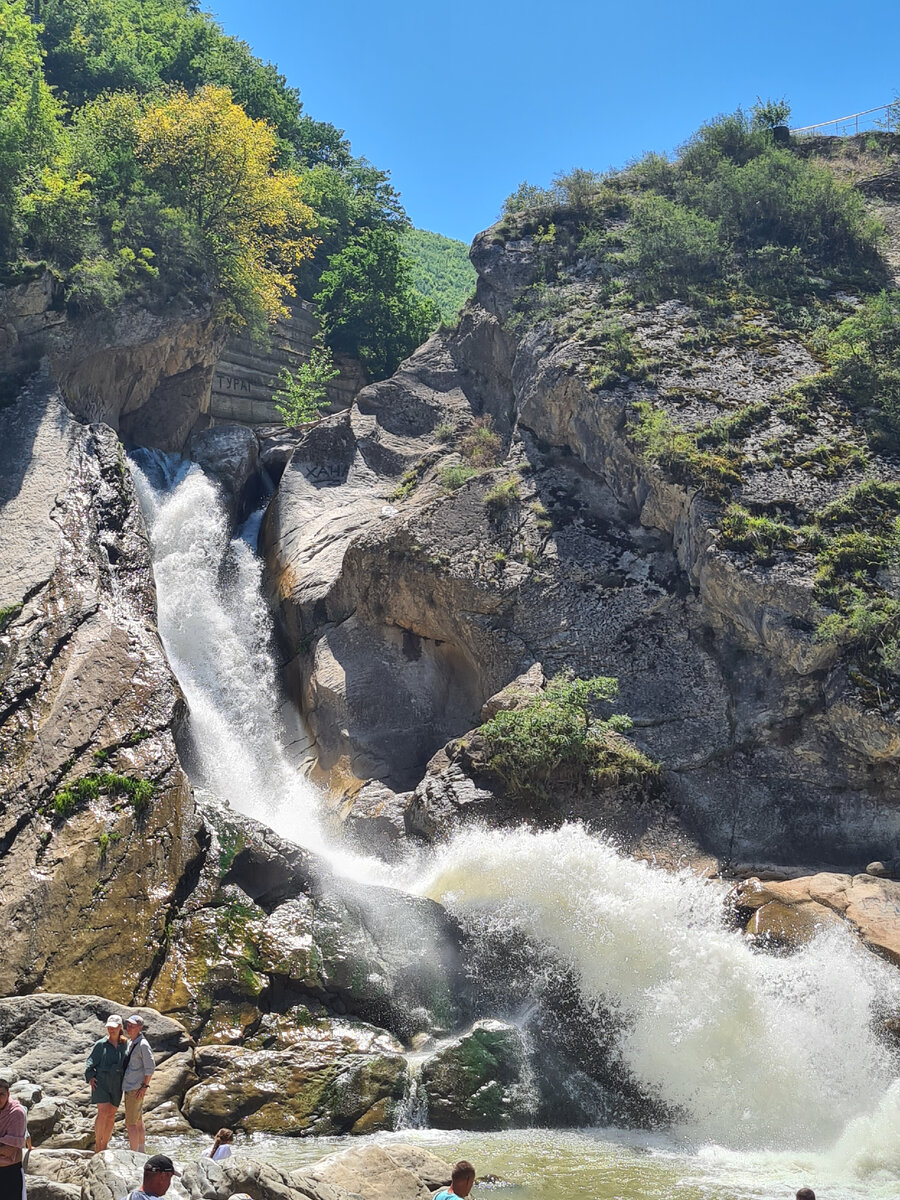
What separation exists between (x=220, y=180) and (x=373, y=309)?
840 cm

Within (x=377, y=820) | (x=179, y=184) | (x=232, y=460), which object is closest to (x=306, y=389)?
(x=232, y=460)

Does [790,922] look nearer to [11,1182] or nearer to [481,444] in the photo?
[11,1182]

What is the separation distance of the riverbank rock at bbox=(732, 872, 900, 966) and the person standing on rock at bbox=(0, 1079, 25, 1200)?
10.4 m

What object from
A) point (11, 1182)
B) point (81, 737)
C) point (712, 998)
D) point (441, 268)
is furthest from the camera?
point (441, 268)

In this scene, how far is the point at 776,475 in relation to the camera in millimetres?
20062

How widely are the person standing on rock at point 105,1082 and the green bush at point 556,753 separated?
9.75m

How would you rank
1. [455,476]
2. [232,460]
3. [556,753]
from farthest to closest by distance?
[232,460] < [455,476] < [556,753]

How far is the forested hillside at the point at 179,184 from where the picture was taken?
25.2 metres

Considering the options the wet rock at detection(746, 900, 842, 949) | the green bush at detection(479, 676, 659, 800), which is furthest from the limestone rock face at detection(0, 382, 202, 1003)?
the wet rock at detection(746, 900, 842, 949)

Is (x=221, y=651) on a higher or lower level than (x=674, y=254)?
lower

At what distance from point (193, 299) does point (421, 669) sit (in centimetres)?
1367

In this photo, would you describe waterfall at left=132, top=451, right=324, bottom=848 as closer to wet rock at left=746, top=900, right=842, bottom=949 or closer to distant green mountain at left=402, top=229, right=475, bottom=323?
wet rock at left=746, top=900, right=842, bottom=949

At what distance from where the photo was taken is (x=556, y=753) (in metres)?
17.7

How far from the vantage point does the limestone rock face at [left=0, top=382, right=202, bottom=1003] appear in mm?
12453
